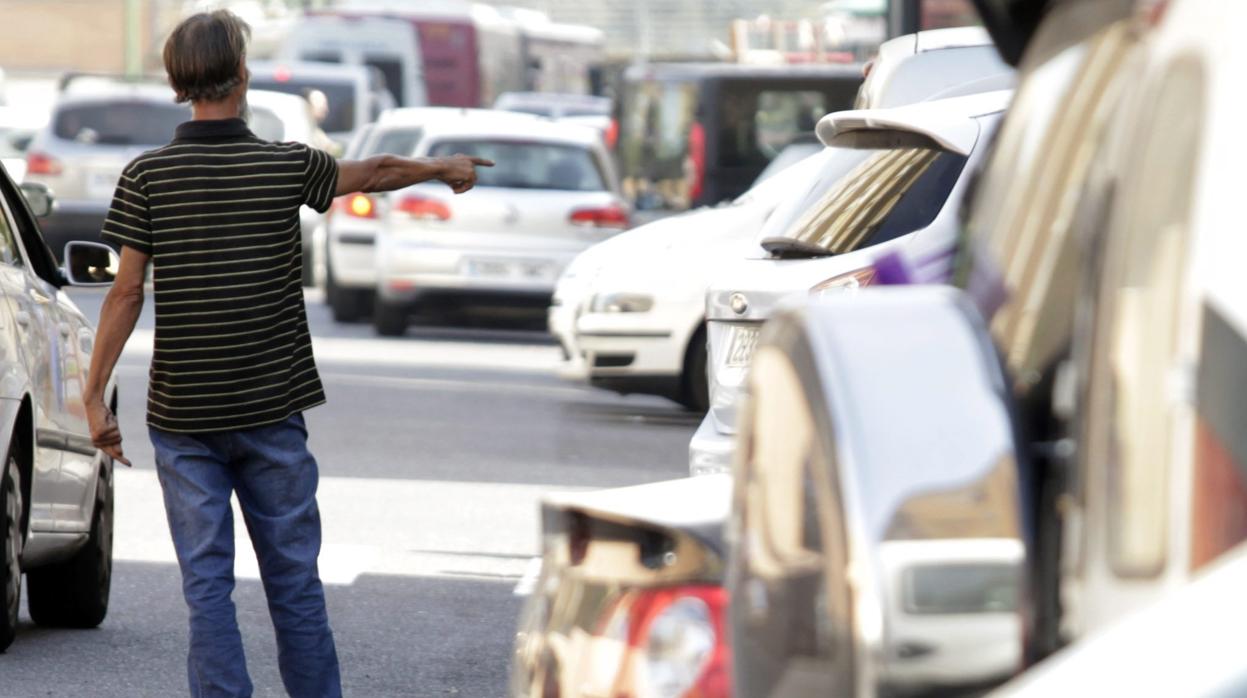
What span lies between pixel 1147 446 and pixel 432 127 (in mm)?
18684

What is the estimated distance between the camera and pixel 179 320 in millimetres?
5605

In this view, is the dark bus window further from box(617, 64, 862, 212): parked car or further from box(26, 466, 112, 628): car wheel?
box(26, 466, 112, 628): car wheel

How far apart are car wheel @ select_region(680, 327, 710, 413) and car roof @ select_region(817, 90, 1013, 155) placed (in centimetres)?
671

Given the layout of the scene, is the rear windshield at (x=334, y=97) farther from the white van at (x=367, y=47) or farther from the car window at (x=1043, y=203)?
the car window at (x=1043, y=203)

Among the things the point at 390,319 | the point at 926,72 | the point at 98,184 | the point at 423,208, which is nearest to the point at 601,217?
the point at 423,208

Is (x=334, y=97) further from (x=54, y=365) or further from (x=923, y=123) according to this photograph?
(x=923, y=123)

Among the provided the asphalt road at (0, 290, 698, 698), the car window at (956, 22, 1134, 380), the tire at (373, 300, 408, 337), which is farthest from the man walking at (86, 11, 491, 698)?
the tire at (373, 300, 408, 337)

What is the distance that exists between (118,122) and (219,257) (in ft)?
62.2

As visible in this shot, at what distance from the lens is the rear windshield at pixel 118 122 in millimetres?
24000

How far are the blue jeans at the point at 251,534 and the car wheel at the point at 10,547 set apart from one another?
5.29ft

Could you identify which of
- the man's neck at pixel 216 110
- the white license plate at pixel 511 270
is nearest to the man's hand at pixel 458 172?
the man's neck at pixel 216 110

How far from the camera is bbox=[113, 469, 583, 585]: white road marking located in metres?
9.43

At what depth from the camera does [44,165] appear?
24.0 m

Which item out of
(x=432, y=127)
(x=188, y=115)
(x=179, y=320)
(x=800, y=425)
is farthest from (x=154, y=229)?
(x=188, y=115)
